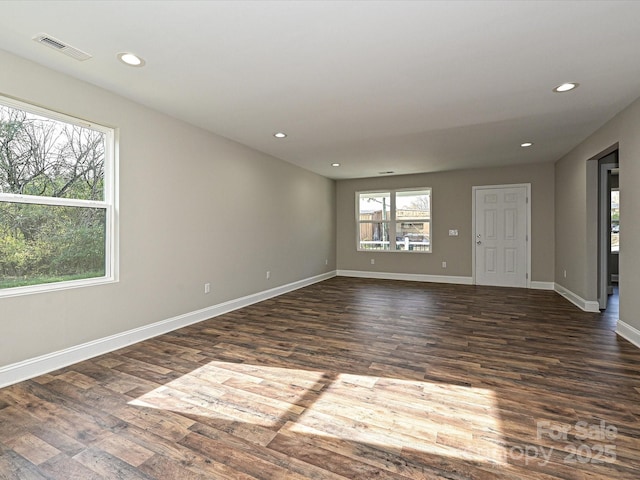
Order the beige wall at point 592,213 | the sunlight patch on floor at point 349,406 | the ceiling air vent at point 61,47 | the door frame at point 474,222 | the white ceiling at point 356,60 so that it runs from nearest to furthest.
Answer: the sunlight patch on floor at point 349,406, the white ceiling at point 356,60, the ceiling air vent at point 61,47, the beige wall at point 592,213, the door frame at point 474,222

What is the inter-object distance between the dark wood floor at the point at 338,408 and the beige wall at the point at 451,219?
9.90 ft

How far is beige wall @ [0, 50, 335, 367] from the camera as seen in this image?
8.63 feet

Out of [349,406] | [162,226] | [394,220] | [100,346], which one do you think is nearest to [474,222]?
[394,220]

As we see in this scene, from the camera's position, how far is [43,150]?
2721mm

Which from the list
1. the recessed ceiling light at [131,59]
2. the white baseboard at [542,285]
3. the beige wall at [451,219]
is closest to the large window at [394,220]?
the beige wall at [451,219]

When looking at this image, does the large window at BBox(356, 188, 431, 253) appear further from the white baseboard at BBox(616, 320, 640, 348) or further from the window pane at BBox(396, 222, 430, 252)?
the white baseboard at BBox(616, 320, 640, 348)

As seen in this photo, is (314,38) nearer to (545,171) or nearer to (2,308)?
(2,308)

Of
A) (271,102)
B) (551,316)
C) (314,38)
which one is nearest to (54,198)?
(271,102)

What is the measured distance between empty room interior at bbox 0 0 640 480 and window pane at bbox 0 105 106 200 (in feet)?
0.06

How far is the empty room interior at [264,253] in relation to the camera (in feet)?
5.91

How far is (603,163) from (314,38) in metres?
4.64

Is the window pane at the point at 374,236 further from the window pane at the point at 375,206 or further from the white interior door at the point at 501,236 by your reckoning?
the white interior door at the point at 501,236

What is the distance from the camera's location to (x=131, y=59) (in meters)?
2.51

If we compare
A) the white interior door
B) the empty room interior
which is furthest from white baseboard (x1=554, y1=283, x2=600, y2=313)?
the white interior door
